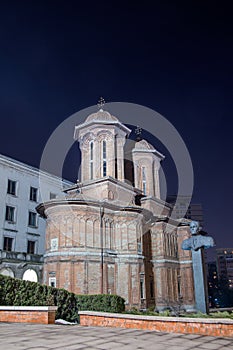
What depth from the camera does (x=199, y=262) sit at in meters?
13.8

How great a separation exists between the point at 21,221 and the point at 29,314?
24.8 m

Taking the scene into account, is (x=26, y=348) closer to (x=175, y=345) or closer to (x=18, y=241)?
Result: (x=175, y=345)

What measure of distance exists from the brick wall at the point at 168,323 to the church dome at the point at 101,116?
27.3 m

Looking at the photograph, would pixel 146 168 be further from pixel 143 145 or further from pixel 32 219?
pixel 32 219

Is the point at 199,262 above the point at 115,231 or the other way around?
the other way around

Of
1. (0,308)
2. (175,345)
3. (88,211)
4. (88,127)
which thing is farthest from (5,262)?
(175,345)

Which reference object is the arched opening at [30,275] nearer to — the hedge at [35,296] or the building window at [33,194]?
the building window at [33,194]

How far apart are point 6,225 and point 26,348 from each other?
28.2 metres

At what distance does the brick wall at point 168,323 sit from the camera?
797 cm

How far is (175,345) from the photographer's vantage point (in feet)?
22.1

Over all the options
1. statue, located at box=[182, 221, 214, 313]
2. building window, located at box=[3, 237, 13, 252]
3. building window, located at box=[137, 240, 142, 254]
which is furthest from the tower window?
statue, located at box=[182, 221, 214, 313]

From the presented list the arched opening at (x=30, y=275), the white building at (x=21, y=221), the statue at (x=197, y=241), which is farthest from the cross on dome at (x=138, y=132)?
the statue at (x=197, y=241)

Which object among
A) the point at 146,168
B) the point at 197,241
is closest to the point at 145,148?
the point at 146,168

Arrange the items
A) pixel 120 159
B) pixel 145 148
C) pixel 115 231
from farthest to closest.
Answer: pixel 145 148 → pixel 120 159 → pixel 115 231
